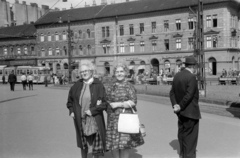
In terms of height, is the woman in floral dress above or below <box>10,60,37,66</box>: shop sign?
below

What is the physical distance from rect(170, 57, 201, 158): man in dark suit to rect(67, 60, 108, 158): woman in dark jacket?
59.3 inches

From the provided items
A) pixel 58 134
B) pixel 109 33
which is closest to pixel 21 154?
pixel 58 134

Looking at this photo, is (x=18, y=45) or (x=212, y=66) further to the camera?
(x=18, y=45)

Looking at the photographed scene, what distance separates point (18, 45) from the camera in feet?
235

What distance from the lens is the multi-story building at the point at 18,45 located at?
230 ft

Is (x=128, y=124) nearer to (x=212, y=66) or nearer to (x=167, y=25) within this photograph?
(x=212, y=66)

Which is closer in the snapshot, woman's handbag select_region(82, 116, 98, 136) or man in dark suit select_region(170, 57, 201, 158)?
woman's handbag select_region(82, 116, 98, 136)

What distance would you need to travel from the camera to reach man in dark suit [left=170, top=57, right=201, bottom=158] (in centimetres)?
596

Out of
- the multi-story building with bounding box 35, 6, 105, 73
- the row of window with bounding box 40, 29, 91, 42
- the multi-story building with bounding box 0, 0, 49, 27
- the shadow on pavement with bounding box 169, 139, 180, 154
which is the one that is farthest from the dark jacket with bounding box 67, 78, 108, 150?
the multi-story building with bounding box 0, 0, 49, 27

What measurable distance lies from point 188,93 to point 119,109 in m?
1.41

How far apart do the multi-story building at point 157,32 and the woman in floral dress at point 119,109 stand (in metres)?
42.8

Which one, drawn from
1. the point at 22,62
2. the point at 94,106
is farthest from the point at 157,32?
the point at 94,106

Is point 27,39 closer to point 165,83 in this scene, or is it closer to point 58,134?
point 165,83

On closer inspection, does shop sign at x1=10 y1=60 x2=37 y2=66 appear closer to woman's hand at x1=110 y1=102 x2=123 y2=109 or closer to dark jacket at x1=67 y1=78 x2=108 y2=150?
dark jacket at x1=67 y1=78 x2=108 y2=150
